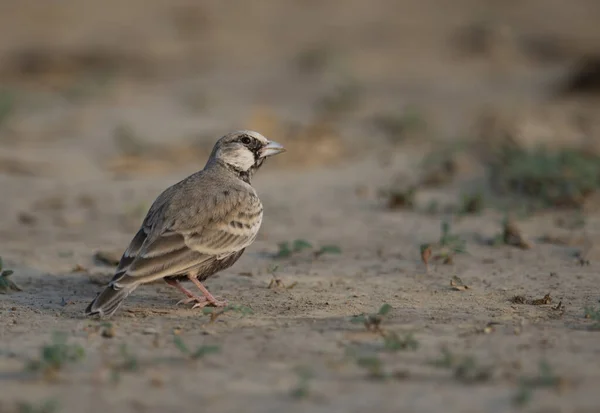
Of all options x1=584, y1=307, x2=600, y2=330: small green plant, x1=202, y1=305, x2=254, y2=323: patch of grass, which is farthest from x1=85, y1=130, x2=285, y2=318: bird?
x1=584, y1=307, x2=600, y2=330: small green plant

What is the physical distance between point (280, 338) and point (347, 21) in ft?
56.5

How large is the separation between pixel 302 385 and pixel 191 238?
5.85 ft

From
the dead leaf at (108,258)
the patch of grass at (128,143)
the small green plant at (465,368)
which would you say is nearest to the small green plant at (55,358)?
Answer: the small green plant at (465,368)

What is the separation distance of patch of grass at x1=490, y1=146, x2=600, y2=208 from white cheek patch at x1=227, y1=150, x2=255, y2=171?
309cm

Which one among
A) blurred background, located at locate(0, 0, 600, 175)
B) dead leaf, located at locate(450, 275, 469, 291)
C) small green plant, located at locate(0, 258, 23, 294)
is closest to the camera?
small green plant, located at locate(0, 258, 23, 294)

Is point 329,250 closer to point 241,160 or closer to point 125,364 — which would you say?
point 241,160

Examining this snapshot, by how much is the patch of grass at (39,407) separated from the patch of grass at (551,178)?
18.4 feet

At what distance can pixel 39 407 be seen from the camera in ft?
12.6

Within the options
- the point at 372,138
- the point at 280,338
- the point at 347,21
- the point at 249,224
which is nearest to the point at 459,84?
the point at 372,138

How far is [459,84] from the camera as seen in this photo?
1553cm

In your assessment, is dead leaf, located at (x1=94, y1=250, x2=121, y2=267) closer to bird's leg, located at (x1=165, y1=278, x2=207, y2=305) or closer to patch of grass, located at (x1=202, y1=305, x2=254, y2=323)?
bird's leg, located at (x1=165, y1=278, x2=207, y2=305)

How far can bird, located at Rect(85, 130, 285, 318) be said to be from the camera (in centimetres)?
525

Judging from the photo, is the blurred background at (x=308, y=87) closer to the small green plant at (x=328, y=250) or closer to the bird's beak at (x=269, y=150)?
the small green plant at (x=328, y=250)

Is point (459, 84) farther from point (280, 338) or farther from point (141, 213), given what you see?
point (280, 338)
